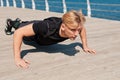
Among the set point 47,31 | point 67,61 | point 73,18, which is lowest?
point 67,61

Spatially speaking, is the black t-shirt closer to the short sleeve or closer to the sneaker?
the short sleeve

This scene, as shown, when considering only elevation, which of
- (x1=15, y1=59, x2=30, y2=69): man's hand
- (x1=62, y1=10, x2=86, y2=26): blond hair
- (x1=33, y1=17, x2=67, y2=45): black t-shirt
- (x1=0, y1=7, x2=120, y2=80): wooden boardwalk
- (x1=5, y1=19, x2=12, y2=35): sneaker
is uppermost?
(x1=62, y1=10, x2=86, y2=26): blond hair

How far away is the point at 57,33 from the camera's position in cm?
445

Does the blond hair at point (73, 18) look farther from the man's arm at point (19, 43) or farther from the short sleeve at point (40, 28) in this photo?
the man's arm at point (19, 43)

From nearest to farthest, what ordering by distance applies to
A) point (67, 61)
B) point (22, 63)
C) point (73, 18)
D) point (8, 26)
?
point (73, 18) → point (22, 63) → point (67, 61) → point (8, 26)

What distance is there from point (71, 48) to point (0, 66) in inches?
53.1

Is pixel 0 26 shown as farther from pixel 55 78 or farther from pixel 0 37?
pixel 55 78

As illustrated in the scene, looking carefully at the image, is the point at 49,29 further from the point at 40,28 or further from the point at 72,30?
the point at 72,30

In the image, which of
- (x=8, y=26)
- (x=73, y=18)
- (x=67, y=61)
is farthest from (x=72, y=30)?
(x=8, y=26)

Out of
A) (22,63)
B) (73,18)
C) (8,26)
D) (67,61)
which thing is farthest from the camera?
(8,26)

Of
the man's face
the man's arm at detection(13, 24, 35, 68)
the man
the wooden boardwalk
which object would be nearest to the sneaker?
the wooden boardwalk

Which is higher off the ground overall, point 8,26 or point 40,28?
point 40,28

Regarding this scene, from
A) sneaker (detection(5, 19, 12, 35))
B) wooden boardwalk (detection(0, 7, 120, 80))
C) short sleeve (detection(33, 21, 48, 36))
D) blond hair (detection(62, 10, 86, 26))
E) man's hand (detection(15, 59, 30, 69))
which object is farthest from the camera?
sneaker (detection(5, 19, 12, 35))

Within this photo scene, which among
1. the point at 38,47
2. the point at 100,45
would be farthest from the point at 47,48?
the point at 100,45
